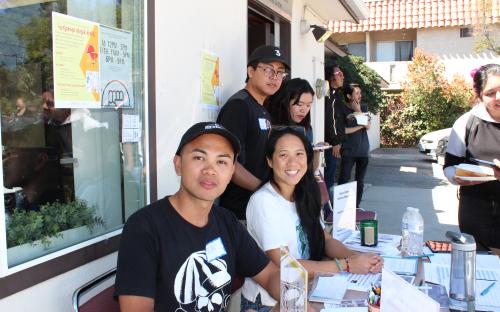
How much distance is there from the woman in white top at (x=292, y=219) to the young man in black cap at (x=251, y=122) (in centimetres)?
52

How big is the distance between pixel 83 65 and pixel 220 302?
1329 millimetres

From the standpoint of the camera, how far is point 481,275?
230 centimetres

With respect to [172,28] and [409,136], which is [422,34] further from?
[172,28]

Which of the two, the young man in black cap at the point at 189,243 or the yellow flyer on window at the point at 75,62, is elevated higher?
the yellow flyer on window at the point at 75,62

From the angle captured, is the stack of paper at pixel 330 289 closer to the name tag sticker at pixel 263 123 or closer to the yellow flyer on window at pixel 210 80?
the name tag sticker at pixel 263 123

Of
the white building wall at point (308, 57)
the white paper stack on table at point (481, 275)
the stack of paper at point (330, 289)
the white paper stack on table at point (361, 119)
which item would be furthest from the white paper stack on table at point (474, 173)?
the white paper stack on table at point (361, 119)

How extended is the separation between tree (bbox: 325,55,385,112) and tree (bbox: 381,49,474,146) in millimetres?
7308

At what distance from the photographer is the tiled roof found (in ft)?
66.8

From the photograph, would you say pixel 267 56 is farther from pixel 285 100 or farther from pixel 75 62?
pixel 75 62

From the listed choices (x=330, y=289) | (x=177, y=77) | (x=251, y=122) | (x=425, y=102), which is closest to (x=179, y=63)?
(x=177, y=77)

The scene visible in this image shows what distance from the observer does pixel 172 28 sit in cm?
303

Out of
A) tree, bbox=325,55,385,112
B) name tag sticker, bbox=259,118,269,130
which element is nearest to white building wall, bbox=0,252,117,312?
name tag sticker, bbox=259,118,269,130

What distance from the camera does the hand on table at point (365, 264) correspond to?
7.65 ft

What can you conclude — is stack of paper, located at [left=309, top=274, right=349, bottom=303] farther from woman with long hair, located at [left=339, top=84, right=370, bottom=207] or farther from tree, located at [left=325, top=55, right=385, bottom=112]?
tree, located at [left=325, top=55, right=385, bottom=112]
